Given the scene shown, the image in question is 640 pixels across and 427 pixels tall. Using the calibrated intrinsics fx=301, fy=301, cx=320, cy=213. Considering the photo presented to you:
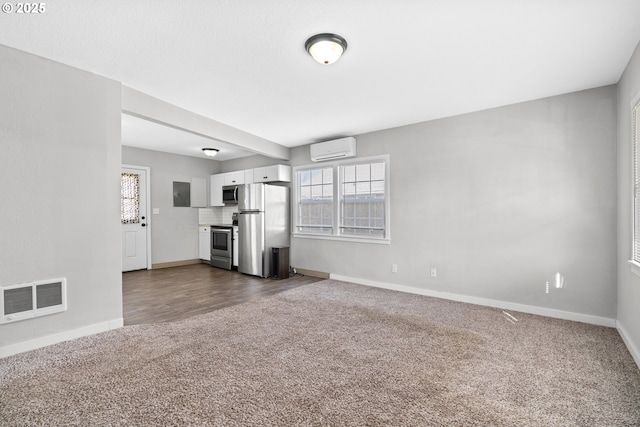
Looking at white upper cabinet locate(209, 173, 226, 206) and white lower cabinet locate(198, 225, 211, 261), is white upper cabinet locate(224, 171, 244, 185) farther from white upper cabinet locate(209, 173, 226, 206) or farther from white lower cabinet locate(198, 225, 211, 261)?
white lower cabinet locate(198, 225, 211, 261)

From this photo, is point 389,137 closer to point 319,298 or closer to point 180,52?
point 319,298

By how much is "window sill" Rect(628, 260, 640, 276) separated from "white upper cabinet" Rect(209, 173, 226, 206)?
674cm

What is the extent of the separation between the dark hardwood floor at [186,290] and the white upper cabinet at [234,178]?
1.96 meters

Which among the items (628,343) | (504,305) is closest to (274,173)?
(504,305)

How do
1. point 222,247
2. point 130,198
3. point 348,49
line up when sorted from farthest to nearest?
point 222,247
point 130,198
point 348,49

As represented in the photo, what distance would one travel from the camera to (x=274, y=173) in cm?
589

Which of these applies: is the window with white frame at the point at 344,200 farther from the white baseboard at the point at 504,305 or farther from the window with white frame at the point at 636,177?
the window with white frame at the point at 636,177

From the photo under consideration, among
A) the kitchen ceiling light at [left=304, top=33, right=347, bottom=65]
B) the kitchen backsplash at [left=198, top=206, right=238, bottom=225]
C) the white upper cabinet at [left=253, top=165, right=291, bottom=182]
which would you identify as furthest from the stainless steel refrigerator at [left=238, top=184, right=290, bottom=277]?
the kitchen ceiling light at [left=304, top=33, right=347, bottom=65]

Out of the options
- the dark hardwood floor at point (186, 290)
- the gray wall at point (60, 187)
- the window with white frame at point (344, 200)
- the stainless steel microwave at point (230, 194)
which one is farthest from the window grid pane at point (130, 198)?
the gray wall at point (60, 187)

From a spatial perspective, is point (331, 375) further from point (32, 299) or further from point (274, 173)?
point (274, 173)

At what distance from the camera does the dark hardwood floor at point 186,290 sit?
140 inches

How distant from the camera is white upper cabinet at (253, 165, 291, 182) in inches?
230

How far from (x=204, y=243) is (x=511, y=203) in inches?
243

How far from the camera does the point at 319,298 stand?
13.5 feet
